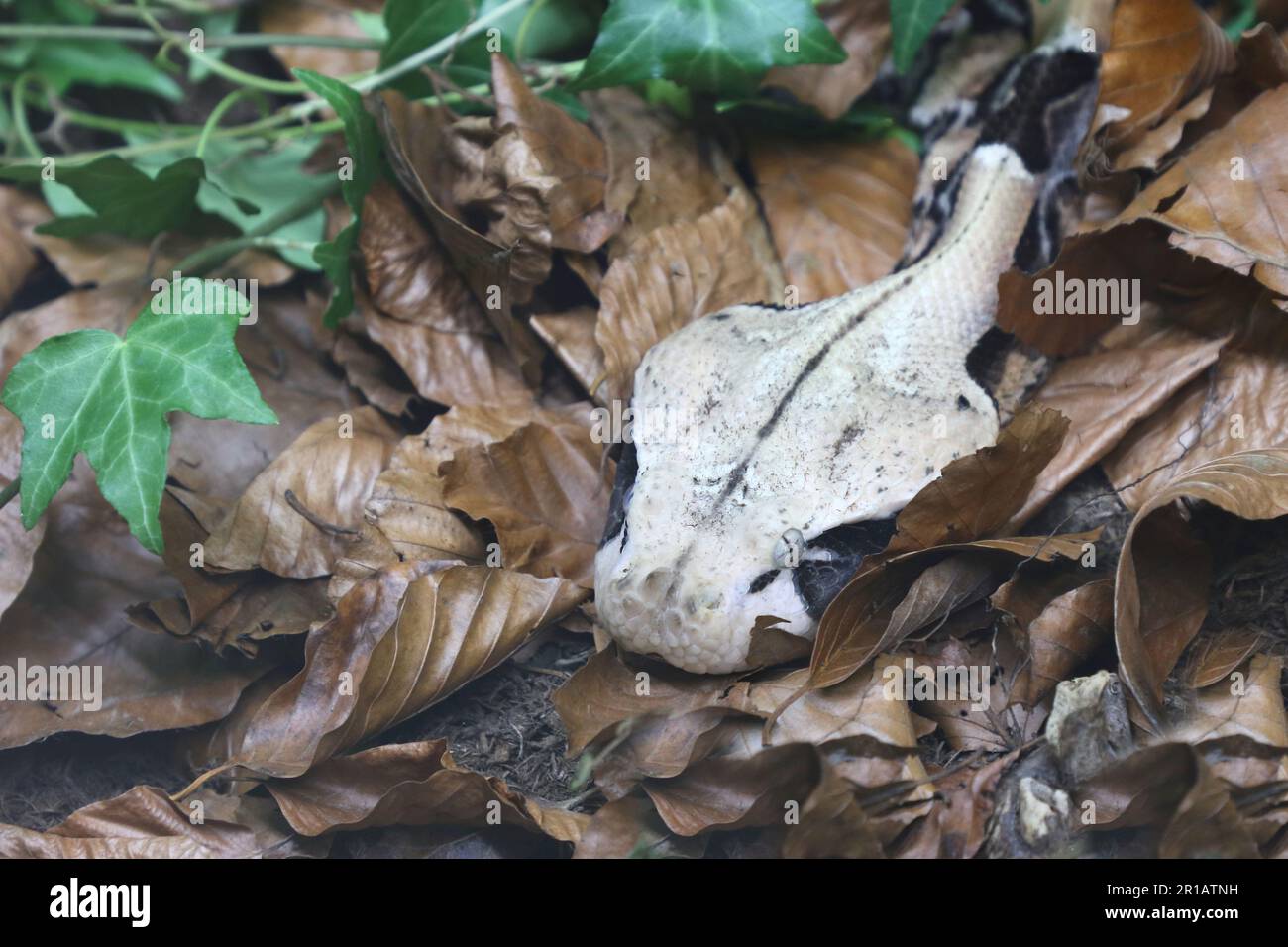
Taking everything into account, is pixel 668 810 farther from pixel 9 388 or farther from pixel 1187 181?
pixel 1187 181

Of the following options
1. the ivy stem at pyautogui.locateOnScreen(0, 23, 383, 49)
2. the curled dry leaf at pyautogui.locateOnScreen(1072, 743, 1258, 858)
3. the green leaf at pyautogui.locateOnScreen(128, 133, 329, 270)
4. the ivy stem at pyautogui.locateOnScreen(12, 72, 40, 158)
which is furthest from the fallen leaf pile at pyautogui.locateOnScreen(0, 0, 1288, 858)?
the ivy stem at pyautogui.locateOnScreen(0, 23, 383, 49)

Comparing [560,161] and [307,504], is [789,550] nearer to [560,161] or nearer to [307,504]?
[307,504]

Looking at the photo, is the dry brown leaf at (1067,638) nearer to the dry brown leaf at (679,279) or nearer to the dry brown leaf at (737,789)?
the dry brown leaf at (737,789)

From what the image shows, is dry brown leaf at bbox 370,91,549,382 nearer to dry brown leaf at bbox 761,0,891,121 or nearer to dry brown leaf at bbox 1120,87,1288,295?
dry brown leaf at bbox 761,0,891,121

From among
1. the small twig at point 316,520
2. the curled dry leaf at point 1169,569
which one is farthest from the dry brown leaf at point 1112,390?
the small twig at point 316,520

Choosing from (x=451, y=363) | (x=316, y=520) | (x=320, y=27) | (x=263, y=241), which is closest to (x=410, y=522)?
(x=316, y=520)
